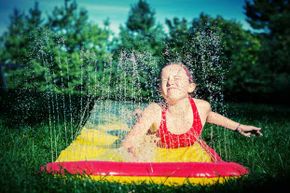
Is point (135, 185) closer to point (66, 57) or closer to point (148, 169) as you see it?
point (148, 169)

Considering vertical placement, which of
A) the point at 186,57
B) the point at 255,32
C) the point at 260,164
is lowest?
the point at 260,164

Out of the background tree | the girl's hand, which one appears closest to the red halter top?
the girl's hand

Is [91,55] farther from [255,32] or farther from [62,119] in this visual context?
[255,32]

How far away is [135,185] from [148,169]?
0.20 meters

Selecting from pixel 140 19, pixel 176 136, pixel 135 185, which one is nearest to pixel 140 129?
pixel 176 136

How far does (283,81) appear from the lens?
62.7ft

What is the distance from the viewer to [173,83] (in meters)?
3.55

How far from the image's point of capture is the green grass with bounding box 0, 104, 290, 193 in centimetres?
254

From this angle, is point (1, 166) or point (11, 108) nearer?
point (1, 166)

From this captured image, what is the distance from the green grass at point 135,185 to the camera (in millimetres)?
2535

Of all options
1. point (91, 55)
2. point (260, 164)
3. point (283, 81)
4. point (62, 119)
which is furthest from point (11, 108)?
point (283, 81)

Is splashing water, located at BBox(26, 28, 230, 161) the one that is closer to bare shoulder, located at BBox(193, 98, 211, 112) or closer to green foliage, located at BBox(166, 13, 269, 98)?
green foliage, located at BBox(166, 13, 269, 98)

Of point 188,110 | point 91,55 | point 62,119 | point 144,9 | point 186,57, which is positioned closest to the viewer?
point 188,110

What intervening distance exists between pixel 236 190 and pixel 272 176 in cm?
47
